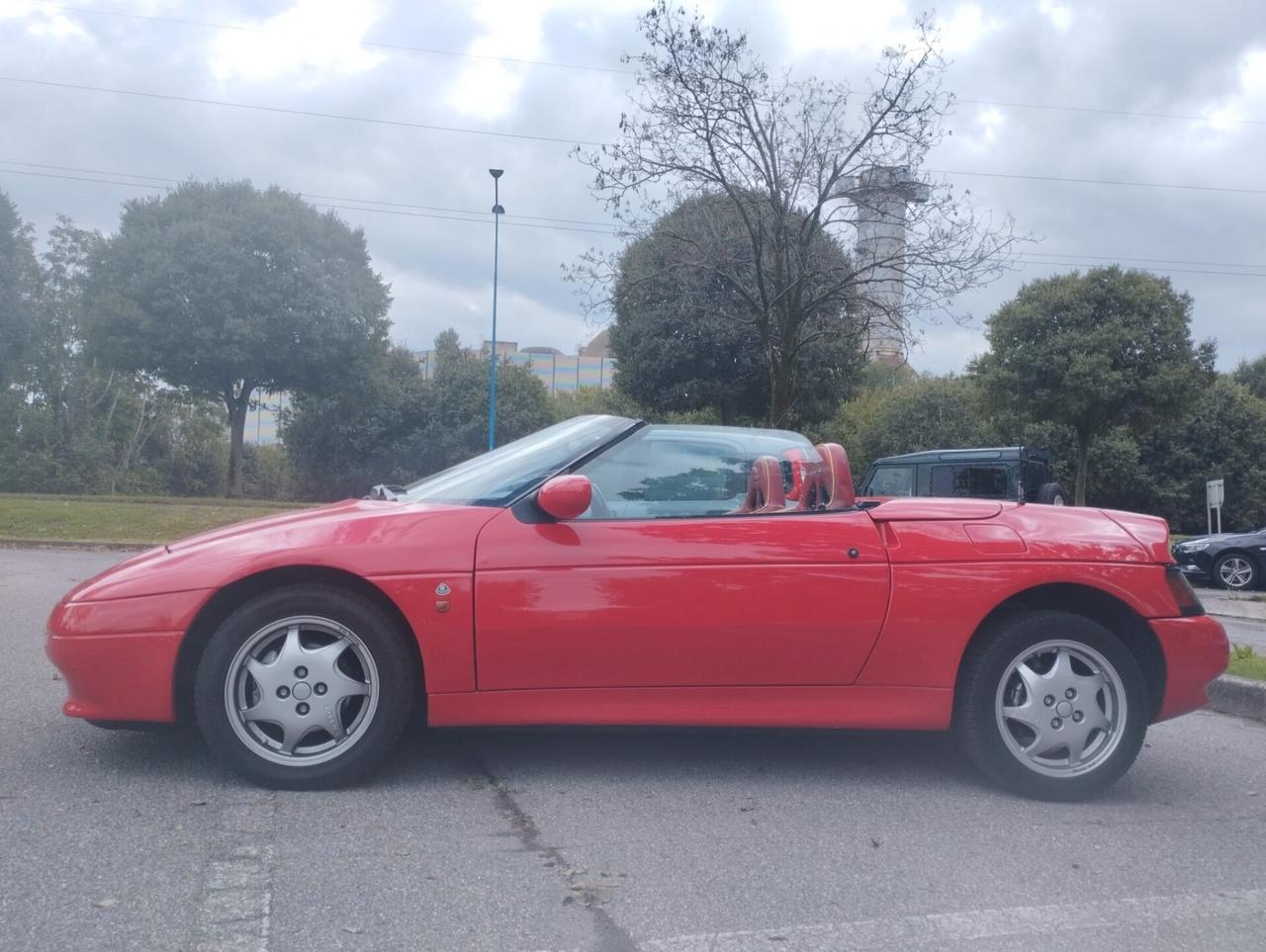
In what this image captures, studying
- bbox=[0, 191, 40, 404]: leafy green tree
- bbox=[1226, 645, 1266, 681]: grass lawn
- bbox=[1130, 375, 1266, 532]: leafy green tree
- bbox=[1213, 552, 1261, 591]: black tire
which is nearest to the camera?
bbox=[1226, 645, 1266, 681]: grass lawn

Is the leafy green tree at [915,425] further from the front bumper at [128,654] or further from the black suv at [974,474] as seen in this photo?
the front bumper at [128,654]

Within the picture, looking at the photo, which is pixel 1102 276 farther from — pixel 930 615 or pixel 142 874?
pixel 142 874

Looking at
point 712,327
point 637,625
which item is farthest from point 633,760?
point 712,327

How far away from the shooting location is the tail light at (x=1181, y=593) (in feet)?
14.6

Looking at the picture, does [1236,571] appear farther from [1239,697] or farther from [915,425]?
[915,425]

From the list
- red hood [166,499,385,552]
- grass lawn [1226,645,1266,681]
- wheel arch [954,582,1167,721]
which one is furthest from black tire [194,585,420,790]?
grass lawn [1226,645,1266,681]

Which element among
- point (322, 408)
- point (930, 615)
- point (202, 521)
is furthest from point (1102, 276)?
point (322, 408)

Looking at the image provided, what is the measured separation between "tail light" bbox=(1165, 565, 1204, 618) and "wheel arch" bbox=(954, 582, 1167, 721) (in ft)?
0.56

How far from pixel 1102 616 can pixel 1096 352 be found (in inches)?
871

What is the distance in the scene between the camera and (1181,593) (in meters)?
4.50

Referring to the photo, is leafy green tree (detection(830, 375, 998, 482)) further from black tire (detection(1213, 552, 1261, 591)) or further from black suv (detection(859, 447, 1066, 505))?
black suv (detection(859, 447, 1066, 505))

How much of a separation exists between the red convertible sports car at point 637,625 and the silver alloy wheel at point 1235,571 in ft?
47.8

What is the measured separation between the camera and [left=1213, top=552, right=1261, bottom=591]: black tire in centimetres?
1731

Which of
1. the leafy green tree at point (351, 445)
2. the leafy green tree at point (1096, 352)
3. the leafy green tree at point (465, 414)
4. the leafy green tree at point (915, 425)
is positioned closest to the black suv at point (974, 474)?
the leafy green tree at point (1096, 352)
